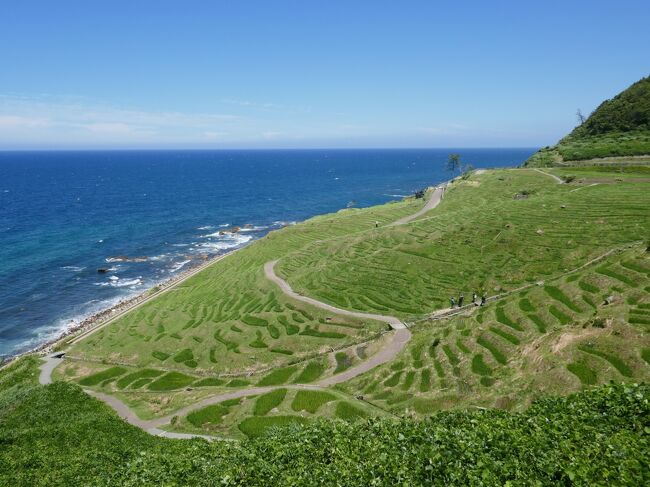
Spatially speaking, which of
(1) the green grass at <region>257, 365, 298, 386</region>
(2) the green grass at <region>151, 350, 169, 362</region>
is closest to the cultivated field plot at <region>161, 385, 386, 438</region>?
(1) the green grass at <region>257, 365, 298, 386</region>

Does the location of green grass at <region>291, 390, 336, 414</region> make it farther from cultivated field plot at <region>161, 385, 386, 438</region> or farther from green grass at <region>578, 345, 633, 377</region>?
green grass at <region>578, 345, 633, 377</region>

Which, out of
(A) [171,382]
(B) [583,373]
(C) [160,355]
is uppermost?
(B) [583,373]

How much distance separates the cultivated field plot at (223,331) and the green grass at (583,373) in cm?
3053

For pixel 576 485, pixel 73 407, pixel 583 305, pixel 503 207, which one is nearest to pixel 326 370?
pixel 73 407

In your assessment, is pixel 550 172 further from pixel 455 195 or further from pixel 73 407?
pixel 73 407

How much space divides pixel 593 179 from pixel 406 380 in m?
93.2

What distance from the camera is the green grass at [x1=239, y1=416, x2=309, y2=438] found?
4438 centimetres

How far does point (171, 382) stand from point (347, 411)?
103 ft

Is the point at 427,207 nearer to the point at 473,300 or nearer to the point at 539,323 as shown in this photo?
the point at 473,300

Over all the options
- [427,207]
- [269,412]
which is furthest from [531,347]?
[427,207]

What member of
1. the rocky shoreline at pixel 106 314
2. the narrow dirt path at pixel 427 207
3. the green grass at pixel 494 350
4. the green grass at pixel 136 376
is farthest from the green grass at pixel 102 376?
the narrow dirt path at pixel 427 207

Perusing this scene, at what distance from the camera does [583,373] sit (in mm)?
36531

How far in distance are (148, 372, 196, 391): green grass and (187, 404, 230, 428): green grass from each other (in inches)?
449

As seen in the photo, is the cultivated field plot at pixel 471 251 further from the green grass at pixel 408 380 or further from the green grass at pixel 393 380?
the green grass at pixel 408 380
